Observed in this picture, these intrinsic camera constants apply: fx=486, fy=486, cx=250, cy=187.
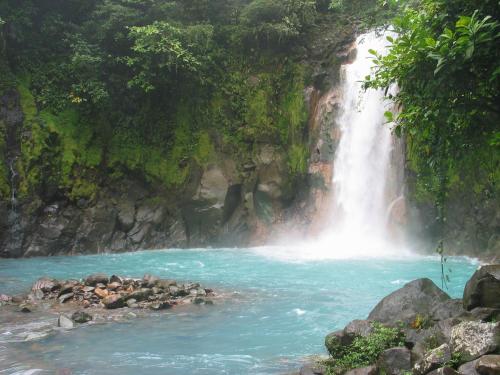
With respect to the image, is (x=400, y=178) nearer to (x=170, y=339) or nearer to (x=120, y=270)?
(x=120, y=270)

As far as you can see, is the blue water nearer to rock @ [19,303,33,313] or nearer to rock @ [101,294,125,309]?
rock @ [101,294,125,309]

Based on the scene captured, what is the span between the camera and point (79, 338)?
775cm

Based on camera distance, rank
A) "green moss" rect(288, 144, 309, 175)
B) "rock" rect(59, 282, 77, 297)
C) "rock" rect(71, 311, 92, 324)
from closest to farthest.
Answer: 1. "rock" rect(71, 311, 92, 324)
2. "rock" rect(59, 282, 77, 297)
3. "green moss" rect(288, 144, 309, 175)

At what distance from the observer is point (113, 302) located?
31.3ft

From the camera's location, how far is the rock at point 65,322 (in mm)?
8284

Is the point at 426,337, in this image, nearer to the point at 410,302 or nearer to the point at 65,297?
the point at 410,302

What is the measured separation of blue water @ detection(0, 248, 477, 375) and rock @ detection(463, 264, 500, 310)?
242 centimetres

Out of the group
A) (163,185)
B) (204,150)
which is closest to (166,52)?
(204,150)

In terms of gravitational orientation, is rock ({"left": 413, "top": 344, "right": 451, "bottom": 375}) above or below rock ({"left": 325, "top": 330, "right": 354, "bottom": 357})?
above

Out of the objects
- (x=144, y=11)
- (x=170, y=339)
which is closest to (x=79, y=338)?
(x=170, y=339)

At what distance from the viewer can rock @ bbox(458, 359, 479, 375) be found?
4.38 meters

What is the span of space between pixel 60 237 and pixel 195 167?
5573 millimetres

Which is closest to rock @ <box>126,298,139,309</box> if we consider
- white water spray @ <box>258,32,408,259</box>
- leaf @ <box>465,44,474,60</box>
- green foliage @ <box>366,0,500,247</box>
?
green foliage @ <box>366,0,500,247</box>

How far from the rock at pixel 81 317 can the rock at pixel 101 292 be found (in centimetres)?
132
